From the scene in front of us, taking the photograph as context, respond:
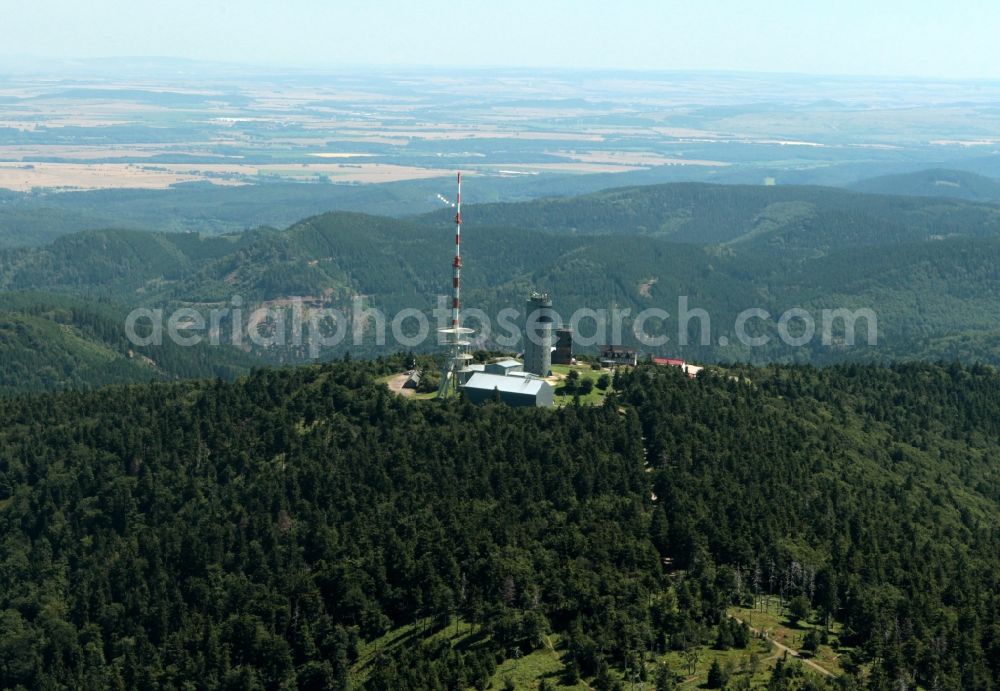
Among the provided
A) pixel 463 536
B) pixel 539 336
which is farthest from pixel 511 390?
pixel 463 536

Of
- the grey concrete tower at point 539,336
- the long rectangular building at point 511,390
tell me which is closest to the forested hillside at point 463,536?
the long rectangular building at point 511,390

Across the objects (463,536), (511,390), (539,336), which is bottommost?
(463,536)

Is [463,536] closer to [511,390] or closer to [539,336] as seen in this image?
[511,390]

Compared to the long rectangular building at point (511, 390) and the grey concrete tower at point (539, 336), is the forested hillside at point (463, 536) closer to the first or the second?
the long rectangular building at point (511, 390)

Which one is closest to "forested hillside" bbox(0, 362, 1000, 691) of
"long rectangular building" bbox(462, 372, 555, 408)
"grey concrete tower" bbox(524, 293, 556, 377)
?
"long rectangular building" bbox(462, 372, 555, 408)

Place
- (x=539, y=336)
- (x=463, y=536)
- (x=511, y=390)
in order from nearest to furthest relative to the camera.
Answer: (x=463, y=536), (x=511, y=390), (x=539, y=336)

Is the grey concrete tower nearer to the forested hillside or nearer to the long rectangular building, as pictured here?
the long rectangular building
